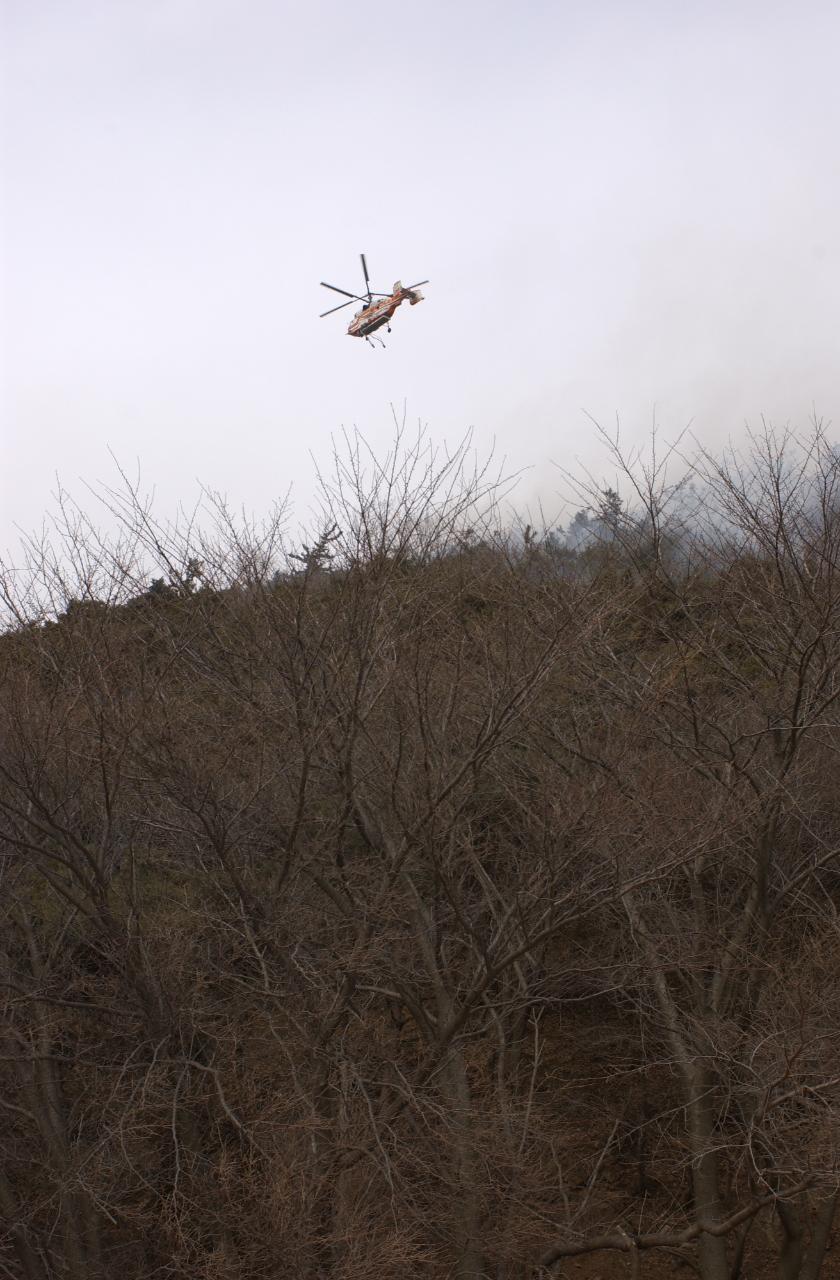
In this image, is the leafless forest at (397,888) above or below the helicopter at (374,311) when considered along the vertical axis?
below

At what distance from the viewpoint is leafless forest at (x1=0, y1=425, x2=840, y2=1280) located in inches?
263

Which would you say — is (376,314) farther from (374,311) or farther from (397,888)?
(397,888)

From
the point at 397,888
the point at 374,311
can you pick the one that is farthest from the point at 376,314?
the point at 397,888

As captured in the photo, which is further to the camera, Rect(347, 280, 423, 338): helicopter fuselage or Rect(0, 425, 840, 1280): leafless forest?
Rect(347, 280, 423, 338): helicopter fuselage

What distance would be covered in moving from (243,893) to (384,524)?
314 cm

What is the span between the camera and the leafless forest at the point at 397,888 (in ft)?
22.0

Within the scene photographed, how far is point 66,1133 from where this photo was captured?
26.6 feet

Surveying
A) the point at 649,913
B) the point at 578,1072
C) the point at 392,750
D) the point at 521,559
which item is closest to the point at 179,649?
the point at 392,750

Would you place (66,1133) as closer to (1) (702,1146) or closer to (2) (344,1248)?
(2) (344,1248)

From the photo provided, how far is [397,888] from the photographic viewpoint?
320 inches

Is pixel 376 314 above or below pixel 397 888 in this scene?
above

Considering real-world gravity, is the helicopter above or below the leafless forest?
above

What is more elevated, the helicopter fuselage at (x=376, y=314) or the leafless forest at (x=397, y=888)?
the helicopter fuselage at (x=376, y=314)

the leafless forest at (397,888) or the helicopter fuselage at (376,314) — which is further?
the helicopter fuselage at (376,314)
